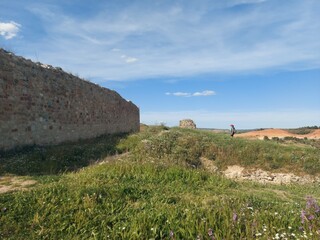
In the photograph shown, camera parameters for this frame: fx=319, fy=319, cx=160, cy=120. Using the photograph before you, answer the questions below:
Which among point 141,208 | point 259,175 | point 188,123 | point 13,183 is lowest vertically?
point 259,175

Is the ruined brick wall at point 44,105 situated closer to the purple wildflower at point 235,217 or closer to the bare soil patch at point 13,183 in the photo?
the bare soil patch at point 13,183

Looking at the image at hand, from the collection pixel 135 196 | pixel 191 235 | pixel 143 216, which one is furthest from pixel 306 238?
pixel 135 196

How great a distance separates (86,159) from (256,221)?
8.03 m

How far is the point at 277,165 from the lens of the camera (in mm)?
16250

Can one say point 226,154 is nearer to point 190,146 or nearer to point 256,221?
point 190,146

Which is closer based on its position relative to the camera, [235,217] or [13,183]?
[235,217]

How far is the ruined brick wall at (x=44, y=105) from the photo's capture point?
10836 millimetres

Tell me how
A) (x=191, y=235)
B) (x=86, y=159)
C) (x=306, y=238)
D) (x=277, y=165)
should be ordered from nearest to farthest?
(x=306, y=238) → (x=191, y=235) → (x=86, y=159) → (x=277, y=165)

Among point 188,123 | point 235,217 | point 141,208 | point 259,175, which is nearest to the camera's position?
point 235,217

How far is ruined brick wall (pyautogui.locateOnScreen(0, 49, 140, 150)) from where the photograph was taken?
427 inches

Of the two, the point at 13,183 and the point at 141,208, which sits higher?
the point at 13,183

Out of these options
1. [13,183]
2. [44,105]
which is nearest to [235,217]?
[13,183]

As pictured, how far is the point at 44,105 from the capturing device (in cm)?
1297

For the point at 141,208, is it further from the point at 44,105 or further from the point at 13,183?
the point at 44,105
